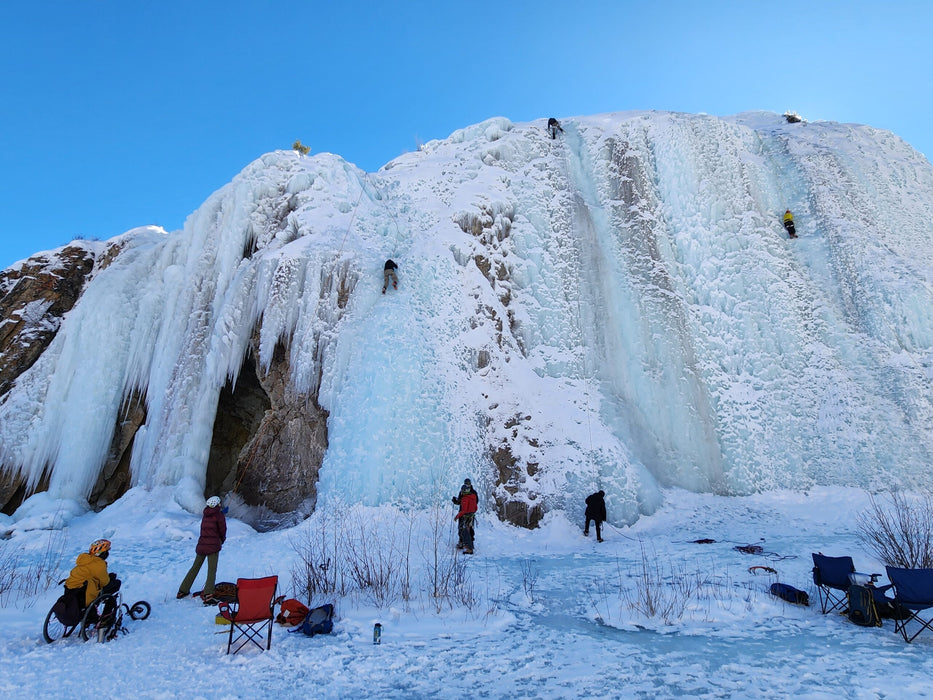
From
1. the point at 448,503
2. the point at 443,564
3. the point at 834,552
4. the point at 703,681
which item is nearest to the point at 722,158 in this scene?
the point at 834,552

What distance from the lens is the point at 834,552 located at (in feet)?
27.9

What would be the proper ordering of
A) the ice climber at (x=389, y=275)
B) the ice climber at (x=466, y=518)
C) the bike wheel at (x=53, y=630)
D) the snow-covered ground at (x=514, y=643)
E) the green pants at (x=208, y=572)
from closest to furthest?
1. the snow-covered ground at (x=514, y=643)
2. the bike wheel at (x=53, y=630)
3. the green pants at (x=208, y=572)
4. the ice climber at (x=466, y=518)
5. the ice climber at (x=389, y=275)

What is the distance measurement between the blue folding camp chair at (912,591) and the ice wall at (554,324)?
6512 mm

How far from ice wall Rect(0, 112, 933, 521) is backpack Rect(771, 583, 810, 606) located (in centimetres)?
525

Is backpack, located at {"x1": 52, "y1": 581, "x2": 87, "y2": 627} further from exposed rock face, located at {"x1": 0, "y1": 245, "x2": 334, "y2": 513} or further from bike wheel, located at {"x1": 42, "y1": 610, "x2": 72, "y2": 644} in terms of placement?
exposed rock face, located at {"x1": 0, "y1": 245, "x2": 334, "y2": 513}

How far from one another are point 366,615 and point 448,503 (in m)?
5.21

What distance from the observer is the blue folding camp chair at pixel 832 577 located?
5.85 m

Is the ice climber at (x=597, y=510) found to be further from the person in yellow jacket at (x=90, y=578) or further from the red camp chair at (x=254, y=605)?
the person in yellow jacket at (x=90, y=578)

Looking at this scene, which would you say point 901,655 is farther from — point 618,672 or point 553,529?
point 553,529

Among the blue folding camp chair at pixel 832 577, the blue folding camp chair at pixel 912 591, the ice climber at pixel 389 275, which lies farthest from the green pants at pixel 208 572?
the ice climber at pixel 389 275

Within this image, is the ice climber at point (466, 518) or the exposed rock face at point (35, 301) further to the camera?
the exposed rock face at point (35, 301)

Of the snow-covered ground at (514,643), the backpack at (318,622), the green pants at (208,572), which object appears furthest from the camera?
the green pants at (208,572)

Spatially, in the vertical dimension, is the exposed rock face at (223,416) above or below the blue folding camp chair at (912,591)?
above

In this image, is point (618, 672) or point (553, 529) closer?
point (618, 672)
